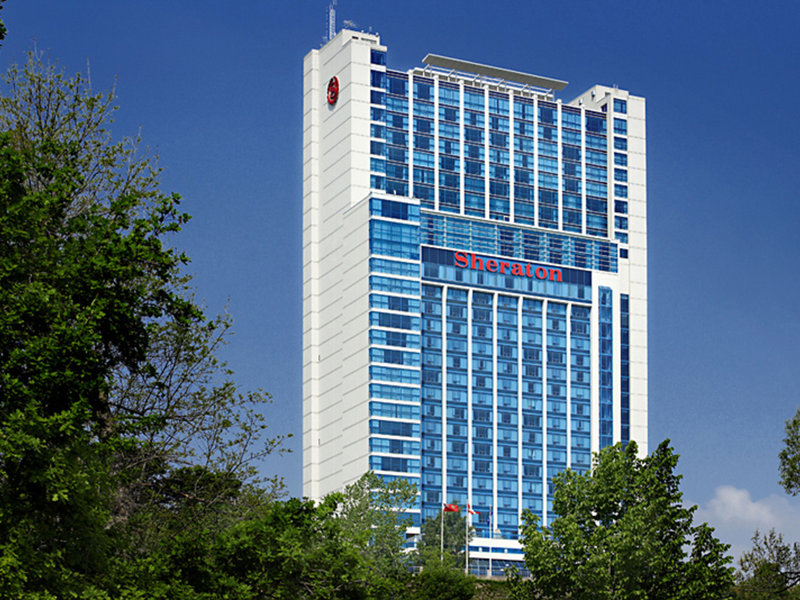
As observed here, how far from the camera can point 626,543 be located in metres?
69.8

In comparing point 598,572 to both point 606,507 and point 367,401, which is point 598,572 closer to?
point 606,507

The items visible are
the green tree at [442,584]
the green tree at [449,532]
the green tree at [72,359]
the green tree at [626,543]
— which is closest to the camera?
the green tree at [72,359]

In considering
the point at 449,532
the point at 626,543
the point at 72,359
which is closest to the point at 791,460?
the point at 626,543

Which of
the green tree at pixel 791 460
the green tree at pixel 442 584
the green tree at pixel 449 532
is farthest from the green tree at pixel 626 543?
the green tree at pixel 449 532

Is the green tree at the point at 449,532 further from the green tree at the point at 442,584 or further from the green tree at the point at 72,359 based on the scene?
the green tree at the point at 72,359

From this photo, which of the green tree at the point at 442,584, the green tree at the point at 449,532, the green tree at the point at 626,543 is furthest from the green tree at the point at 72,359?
the green tree at the point at 449,532

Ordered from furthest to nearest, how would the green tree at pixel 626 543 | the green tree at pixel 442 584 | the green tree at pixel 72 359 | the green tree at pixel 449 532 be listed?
1. the green tree at pixel 449 532
2. the green tree at pixel 442 584
3. the green tree at pixel 626 543
4. the green tree at pixel 72 359

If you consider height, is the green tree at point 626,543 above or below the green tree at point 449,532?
below

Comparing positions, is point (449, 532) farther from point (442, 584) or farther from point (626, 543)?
point (626, 543)

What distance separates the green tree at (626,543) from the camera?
70875mm

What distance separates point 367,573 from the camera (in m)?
40.8

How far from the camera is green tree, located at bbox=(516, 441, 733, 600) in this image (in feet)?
233

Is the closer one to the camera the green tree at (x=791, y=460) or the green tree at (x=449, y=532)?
the green tree at (x=791, y=460)

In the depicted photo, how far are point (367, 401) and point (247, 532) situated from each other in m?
154
